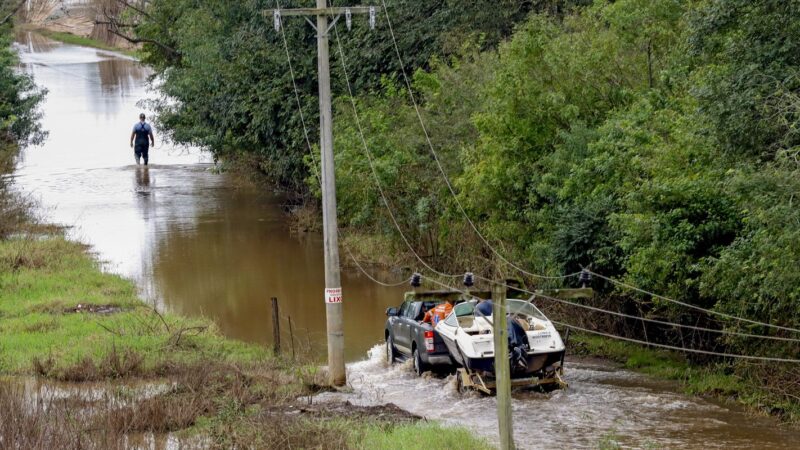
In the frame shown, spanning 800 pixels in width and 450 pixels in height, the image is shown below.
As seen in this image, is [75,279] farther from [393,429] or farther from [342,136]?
[393,429]

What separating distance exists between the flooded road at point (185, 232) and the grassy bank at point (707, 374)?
16.3ft

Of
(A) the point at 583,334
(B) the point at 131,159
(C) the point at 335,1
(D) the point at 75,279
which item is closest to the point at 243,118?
(C) the point at 335,1

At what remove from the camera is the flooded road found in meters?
27.9

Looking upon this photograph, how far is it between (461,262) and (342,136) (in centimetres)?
531

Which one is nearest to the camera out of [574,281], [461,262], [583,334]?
[574,281]

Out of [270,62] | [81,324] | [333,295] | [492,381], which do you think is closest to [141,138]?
[270,62]

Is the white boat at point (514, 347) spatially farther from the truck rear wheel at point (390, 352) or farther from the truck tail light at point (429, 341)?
the truck rear wheel at point (390, 352)

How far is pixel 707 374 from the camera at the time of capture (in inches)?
780

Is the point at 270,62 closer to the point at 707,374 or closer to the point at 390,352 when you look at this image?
the point at 390,352

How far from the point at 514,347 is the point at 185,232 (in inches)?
858

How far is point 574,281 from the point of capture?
2180cm

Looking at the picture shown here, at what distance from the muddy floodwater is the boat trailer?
0.23 metres

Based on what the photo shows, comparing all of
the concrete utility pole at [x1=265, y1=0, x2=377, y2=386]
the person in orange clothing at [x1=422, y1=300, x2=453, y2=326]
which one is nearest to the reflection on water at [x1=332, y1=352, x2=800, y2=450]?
the concrete utility pole at [x1=265, y1=0, x2=377, y2=386]

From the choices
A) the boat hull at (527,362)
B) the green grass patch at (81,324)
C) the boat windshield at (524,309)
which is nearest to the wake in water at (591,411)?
the boat hull at (527,362)
